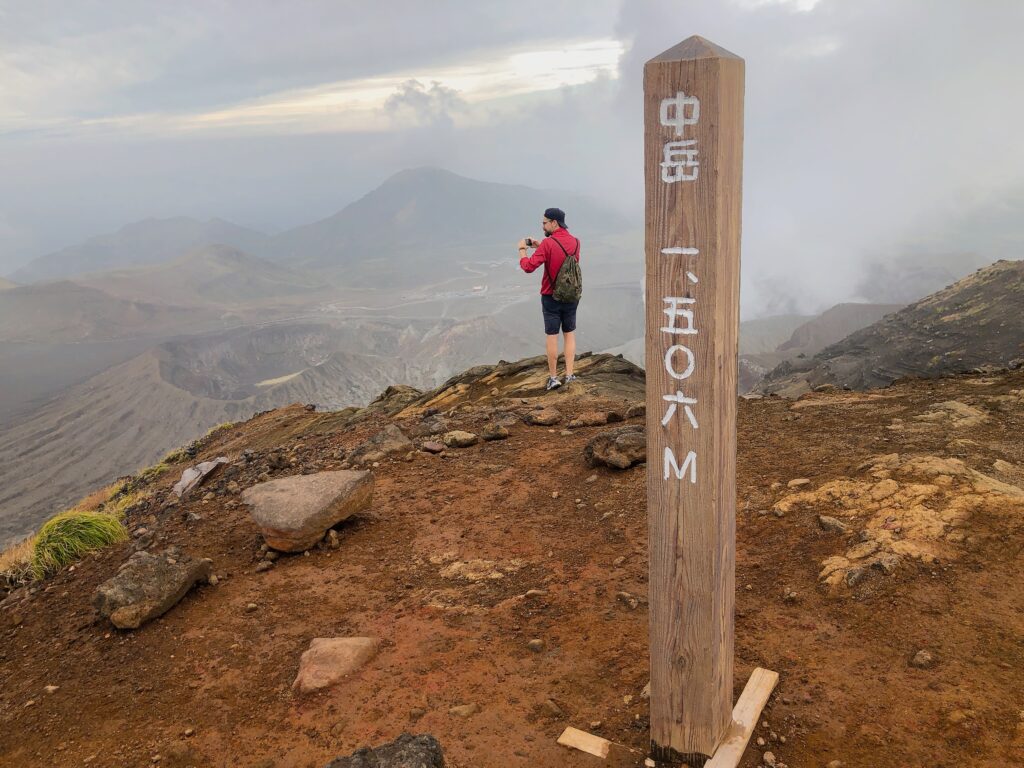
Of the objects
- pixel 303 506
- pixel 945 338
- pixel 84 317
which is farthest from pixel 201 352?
pixel 303 506

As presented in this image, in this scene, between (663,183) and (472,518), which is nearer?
(663,183)

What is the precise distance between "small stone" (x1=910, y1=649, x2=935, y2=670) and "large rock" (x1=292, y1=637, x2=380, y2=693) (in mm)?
3160

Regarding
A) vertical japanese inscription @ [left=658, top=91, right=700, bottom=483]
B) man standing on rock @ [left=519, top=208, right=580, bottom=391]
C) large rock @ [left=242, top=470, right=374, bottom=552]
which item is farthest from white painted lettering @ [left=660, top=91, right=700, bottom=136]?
man standing on rock @ [left=519, top=208, right=580, bottom=391]

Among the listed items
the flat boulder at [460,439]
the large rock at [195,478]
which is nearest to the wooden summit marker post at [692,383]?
the flat boulder at [460,439]

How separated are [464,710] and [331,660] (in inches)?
42.0

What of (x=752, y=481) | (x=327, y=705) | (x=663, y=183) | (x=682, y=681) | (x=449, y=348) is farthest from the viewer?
(x=449, y=348)

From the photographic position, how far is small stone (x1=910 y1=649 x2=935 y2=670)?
3.63 metres

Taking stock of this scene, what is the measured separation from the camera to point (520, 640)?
455cm

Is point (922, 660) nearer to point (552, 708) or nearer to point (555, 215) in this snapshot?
point (552, 708)

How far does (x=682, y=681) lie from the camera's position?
3.07 meters

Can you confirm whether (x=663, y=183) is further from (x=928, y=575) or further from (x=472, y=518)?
(x=472, y=518)

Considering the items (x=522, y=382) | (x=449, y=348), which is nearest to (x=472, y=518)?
(x=522, y=382)

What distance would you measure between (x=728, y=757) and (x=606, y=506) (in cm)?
346

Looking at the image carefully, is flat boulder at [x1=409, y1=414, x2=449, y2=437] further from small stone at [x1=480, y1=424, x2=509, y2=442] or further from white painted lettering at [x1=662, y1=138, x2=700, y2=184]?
white painted lettering at [x1=662, y1=138, x2=700, y2=184]
